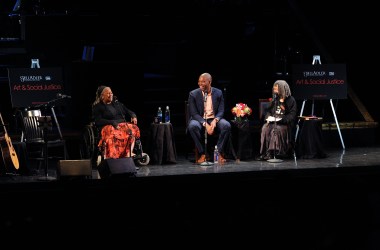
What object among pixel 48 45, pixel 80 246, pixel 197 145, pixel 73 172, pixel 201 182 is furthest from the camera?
pixel 48 45

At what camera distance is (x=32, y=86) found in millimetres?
8750

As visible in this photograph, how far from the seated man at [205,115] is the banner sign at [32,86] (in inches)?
70.6

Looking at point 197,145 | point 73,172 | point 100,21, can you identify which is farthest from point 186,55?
point 73,172

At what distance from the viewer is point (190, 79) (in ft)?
36.3

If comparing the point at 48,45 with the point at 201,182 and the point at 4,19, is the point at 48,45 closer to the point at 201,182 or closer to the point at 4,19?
the point at 4,19

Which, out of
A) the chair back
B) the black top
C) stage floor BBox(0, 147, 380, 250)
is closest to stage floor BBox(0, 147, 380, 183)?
the chair back

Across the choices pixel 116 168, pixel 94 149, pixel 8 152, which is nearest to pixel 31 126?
pixel 8 152

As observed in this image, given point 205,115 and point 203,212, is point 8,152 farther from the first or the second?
point 203,212

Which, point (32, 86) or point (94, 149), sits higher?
point (32, 86)

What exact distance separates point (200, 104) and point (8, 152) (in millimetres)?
2476

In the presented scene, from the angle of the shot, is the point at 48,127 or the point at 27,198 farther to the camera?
the point at 48,127

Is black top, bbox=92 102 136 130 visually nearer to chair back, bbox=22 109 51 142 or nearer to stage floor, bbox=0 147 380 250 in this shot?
chair back, bbox=22 109 51 142

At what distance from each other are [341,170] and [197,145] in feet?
19.0

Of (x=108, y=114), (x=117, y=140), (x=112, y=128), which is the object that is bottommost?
(x=117, y=140)
